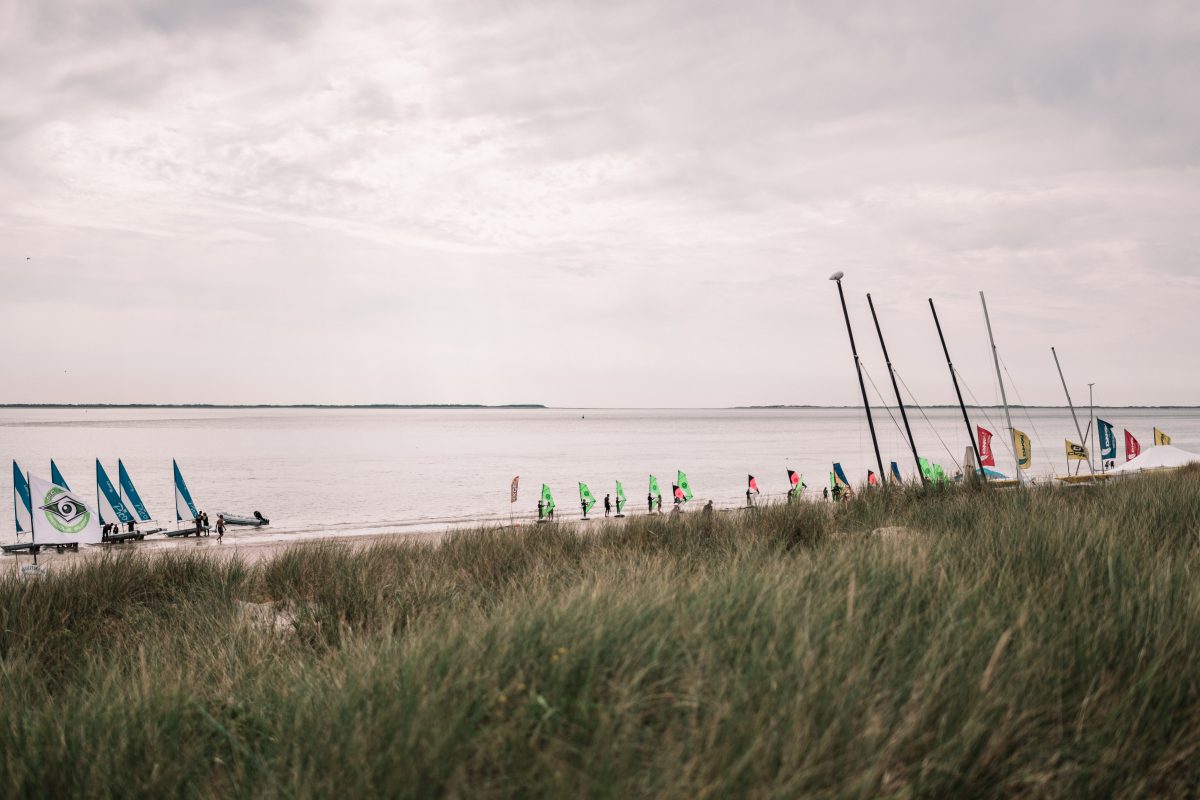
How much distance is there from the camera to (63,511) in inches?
1045

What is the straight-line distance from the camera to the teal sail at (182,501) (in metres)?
40.3

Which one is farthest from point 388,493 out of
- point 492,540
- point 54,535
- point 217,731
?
point 217,731

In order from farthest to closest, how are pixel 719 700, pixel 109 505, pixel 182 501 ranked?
pixel 182 501 → pixel 109 505 → pixel 719 700

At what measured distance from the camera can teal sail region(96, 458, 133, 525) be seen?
122 ft

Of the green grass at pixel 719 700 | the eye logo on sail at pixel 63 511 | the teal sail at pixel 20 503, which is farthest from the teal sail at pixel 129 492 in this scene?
the green grass at pixel 719 700

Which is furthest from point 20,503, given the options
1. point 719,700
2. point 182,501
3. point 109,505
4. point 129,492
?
point 719,700

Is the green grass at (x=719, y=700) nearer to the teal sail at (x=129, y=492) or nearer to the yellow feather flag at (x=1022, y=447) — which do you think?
the yellow feather flag at (x=1022, y=447)

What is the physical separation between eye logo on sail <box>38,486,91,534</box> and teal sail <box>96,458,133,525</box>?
10266mm

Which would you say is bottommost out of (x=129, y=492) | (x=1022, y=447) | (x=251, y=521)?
(x=1022, y=447)

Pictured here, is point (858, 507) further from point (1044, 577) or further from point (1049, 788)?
point (1049, 788)

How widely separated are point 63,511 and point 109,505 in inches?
520

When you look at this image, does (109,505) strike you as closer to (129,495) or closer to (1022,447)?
(129,495)

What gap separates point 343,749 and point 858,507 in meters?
9.78

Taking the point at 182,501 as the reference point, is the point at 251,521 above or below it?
below
